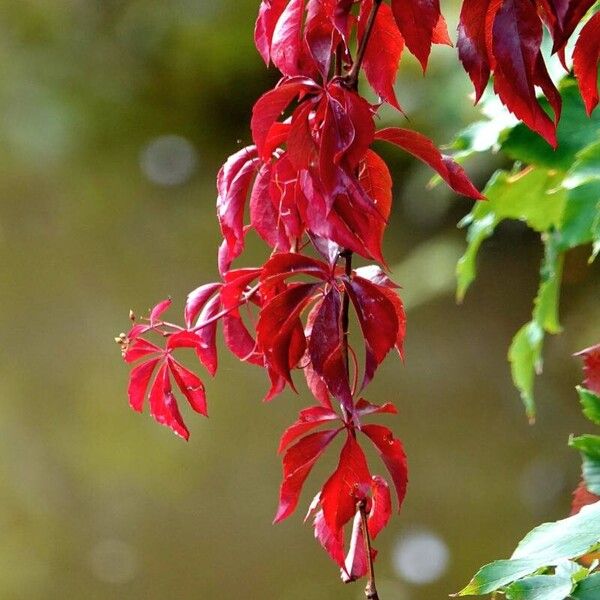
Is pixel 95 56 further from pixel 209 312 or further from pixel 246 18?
pixel 209 312

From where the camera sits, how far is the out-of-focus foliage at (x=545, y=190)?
0.53 metres

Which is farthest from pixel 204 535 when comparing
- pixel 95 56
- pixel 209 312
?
pixel 209 312

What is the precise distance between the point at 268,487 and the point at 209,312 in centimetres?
98

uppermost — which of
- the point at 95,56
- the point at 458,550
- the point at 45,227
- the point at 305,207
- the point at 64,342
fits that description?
the point at 95,56

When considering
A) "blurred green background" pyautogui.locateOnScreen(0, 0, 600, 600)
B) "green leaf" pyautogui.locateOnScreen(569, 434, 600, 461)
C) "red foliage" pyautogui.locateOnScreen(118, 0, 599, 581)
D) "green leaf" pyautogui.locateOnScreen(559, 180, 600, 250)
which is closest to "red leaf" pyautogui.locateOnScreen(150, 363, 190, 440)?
"red foliage" pyautogui.locateOnScreen(118, 0, 599, 581)

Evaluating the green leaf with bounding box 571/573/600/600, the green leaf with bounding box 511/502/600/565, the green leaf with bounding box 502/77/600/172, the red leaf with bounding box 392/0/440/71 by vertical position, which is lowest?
the green leaf with bounding box 571/573/600/600

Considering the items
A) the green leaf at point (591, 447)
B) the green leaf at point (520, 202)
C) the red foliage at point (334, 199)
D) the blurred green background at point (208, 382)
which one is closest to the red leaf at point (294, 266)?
the red foliage at point (334, 199)

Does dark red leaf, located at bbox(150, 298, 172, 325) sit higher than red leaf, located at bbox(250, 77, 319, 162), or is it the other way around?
red leaf, located at bbox(250, 77, 319, 162)

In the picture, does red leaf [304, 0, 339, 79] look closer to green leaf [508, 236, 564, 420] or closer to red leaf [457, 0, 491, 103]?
red leaf [457, 0, 491, 103]

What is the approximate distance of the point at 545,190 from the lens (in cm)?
61

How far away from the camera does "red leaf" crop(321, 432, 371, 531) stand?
298mm

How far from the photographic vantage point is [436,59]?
1.18 m

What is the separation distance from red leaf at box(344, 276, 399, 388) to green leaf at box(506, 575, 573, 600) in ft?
0.35

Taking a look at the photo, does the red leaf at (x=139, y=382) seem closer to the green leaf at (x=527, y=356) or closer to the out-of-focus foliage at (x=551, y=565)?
the out-of-focus foliage at (x=551, y=565)
